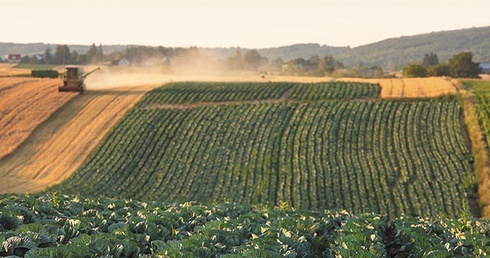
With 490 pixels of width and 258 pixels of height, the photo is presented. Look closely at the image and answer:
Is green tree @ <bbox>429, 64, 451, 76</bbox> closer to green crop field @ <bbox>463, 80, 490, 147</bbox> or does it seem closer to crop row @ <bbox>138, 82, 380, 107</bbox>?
green crop field @ <bbox>463, 80, 490, 147</bbox>

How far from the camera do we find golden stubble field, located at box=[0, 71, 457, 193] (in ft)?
139

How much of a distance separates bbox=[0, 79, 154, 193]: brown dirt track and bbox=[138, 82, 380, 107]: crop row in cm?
345

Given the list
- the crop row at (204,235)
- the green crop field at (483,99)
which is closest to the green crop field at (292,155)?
the green crop field at (483,99)

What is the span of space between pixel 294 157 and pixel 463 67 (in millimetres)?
70235

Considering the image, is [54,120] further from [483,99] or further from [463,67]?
[463,67]

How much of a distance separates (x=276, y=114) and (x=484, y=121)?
1883 cm

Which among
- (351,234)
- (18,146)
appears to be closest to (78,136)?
(18,146)

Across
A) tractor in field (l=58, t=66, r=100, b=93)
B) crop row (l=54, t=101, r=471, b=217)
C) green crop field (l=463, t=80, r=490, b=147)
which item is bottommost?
crop row (l=54, t=101, r=471, b=217)

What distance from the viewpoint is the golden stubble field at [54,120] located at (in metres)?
42.3

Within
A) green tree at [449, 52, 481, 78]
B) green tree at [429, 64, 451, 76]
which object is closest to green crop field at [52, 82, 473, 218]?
green tree at [429, 64, 451, 76]

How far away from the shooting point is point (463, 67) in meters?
99.3

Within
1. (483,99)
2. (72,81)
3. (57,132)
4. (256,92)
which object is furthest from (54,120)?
(483,99)

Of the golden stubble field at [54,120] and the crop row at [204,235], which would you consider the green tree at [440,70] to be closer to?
the golden stubble field at [54,120]

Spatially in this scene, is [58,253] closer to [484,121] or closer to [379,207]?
[379,207]
